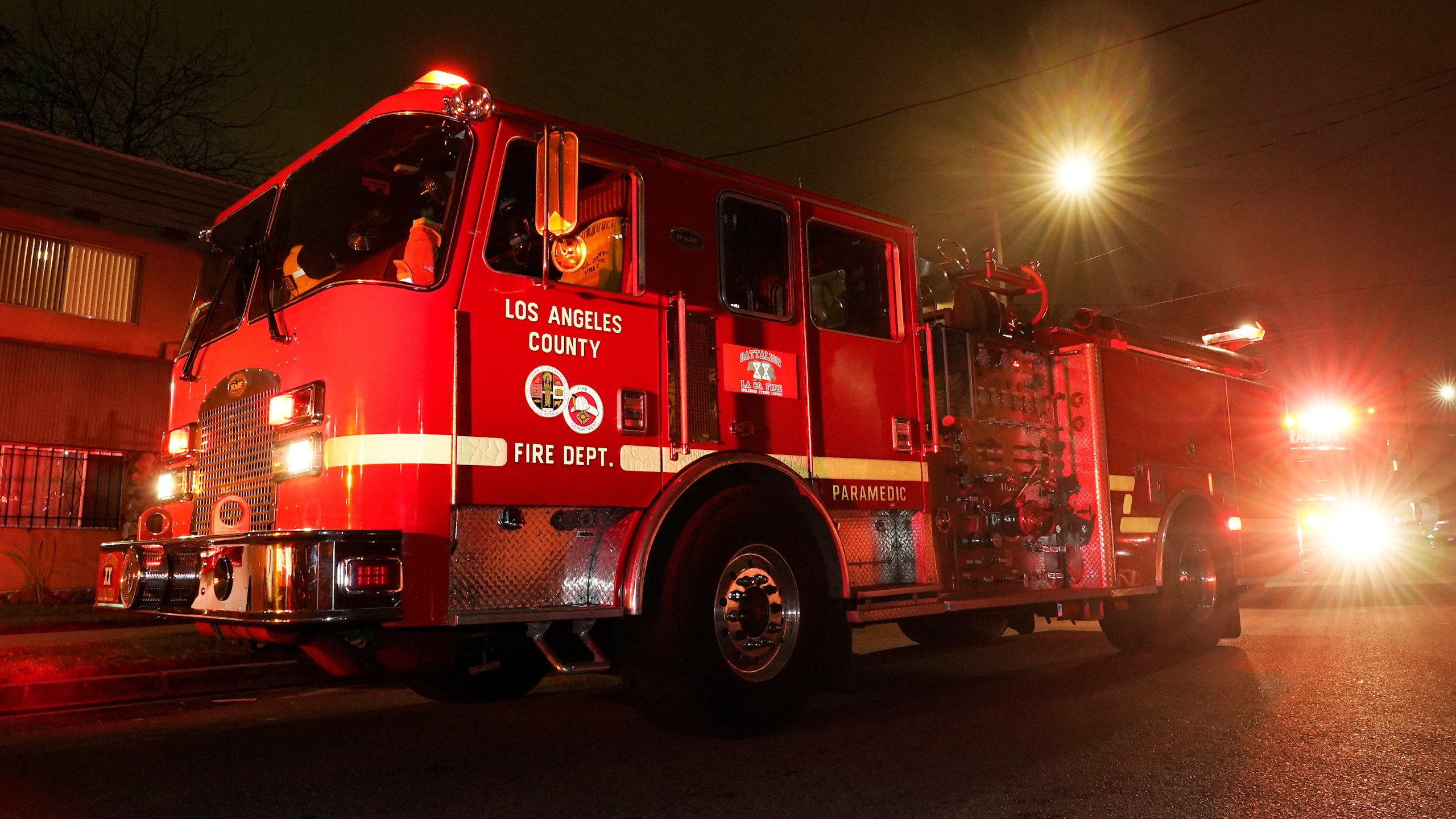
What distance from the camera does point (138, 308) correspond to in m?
14.1

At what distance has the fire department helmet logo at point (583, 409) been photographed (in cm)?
466

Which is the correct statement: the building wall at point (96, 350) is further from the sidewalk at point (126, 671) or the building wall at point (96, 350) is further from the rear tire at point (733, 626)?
the rear tire at point (733, 626)

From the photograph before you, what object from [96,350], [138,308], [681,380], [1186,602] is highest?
[138,308]

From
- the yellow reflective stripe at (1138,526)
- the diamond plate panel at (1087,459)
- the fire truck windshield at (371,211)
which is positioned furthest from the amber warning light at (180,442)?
the yellow reflective stripe at (1138,526)

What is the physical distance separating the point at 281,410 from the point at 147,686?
422 centimetres

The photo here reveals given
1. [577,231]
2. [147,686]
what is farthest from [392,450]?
[147,686]

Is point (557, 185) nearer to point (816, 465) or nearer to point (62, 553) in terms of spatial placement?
point (816, 465)

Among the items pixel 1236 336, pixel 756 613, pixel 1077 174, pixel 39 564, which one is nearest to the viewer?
pixel 756 613

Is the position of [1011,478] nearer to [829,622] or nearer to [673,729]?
[829,622]

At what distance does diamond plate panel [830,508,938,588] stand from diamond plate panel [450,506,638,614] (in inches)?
55.6

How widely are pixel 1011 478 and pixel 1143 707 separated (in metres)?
1.76

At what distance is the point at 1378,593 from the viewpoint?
14.8 metres

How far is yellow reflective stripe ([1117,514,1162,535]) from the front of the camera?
7738 mm

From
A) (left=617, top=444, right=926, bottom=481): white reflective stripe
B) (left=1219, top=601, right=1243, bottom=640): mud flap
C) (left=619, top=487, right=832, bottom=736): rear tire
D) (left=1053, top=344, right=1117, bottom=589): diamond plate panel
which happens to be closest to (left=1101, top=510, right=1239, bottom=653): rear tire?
(left=1219, top=601, right=1243, bottom=640): mud flap
